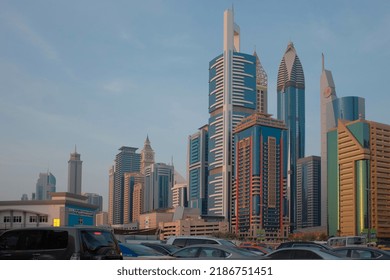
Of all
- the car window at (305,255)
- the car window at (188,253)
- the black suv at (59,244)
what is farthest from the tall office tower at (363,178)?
the black suv at (59,244)

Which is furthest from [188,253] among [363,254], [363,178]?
[363,178]

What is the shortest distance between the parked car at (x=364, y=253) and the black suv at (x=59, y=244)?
25.9 feet

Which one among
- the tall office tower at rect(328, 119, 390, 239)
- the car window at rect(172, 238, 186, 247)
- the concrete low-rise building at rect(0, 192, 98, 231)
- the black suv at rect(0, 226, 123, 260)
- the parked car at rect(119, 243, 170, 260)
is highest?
the tall office tower at rect(328, 119, 390, 239)

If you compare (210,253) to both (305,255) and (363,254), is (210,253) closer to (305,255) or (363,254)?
(305,255)

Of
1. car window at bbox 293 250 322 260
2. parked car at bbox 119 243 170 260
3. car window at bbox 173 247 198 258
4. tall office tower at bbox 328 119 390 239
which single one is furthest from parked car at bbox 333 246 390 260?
tall office tower at bbox 328 119 390 239

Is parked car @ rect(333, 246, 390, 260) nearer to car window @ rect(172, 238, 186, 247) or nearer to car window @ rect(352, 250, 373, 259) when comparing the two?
car window @ rect(352, 250, 373, 259)

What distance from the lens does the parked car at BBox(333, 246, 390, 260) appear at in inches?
668

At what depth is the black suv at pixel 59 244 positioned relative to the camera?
12227 mm

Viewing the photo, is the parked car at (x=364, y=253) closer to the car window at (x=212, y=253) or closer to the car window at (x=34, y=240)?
the car window at (x=212, y=253)

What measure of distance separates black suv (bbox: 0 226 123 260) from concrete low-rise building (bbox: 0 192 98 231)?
6820 cm
